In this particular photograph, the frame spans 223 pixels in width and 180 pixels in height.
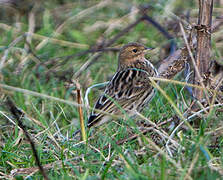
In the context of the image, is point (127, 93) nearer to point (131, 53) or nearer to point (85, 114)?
point (85, 114)

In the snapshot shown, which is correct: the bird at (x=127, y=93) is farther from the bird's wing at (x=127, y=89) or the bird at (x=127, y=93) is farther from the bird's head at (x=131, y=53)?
the bird's head at (x=131, y=53)

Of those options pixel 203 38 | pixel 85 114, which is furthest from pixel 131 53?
pixel 203 38

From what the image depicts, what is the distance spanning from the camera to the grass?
365 centimetres

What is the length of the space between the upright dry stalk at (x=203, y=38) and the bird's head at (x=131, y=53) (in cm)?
185

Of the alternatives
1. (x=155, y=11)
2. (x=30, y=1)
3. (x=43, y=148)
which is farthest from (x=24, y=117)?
(x=30, y=1)

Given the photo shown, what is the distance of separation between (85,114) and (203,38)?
4.97 feet

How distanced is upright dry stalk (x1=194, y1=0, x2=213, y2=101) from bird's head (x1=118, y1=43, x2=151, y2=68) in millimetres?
1854

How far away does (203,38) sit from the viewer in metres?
4.64

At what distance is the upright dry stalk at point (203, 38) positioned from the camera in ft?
15.0

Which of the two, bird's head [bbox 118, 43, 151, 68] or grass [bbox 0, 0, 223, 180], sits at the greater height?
bird's head [bbox 118, 43, 151, 68]

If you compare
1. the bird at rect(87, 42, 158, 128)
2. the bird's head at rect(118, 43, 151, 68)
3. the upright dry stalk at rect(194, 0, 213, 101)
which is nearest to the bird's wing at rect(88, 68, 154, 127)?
the bird at rect(87, 42, 158, 128)

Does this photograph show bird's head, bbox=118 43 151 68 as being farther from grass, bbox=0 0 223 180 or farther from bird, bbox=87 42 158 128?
grass, bbox=0 0 223 180

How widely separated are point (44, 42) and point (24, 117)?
125 inches

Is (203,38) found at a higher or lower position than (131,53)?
higher
